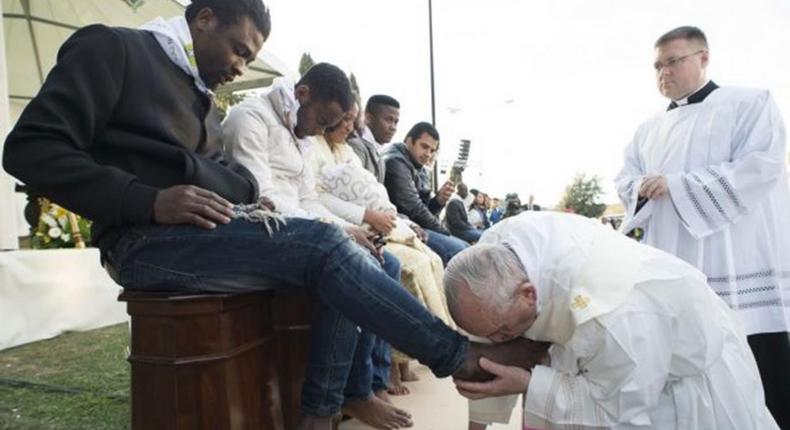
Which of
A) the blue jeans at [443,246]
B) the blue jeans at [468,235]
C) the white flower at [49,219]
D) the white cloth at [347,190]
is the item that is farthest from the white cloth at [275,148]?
the blue jeans at [468,235]

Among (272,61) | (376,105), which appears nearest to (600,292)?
(376,105)

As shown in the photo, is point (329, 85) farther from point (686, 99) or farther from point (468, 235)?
point (468, 235)

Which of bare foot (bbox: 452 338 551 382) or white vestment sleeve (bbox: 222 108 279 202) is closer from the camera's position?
bare foot (bbox: 452 338 551 382)

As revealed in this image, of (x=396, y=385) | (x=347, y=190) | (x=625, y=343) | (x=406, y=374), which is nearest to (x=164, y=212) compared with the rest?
(x=625, y=343)

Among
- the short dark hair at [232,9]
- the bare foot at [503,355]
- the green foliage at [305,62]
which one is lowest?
the bare foot at [503,355]

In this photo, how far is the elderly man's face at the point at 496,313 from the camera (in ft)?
4.00

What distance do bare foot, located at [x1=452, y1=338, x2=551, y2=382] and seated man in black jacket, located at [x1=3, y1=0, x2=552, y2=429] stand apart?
19 millimetres

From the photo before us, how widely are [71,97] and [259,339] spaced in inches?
32.2

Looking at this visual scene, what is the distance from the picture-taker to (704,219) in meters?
2.32

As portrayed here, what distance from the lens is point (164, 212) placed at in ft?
4.22

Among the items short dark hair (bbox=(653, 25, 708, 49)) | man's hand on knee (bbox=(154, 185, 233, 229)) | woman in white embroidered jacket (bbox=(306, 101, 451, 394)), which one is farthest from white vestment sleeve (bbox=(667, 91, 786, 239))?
man's hand on knee (bbox=(154, 185, 233, 229))

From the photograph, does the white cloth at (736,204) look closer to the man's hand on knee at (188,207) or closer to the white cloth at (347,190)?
the white cloth at (347,190)

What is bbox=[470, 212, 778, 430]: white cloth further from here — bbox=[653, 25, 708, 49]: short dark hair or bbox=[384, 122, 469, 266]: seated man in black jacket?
bbox=[384, 122, 469, 266]: seated man in black jacket

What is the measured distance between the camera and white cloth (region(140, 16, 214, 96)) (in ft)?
5.05
